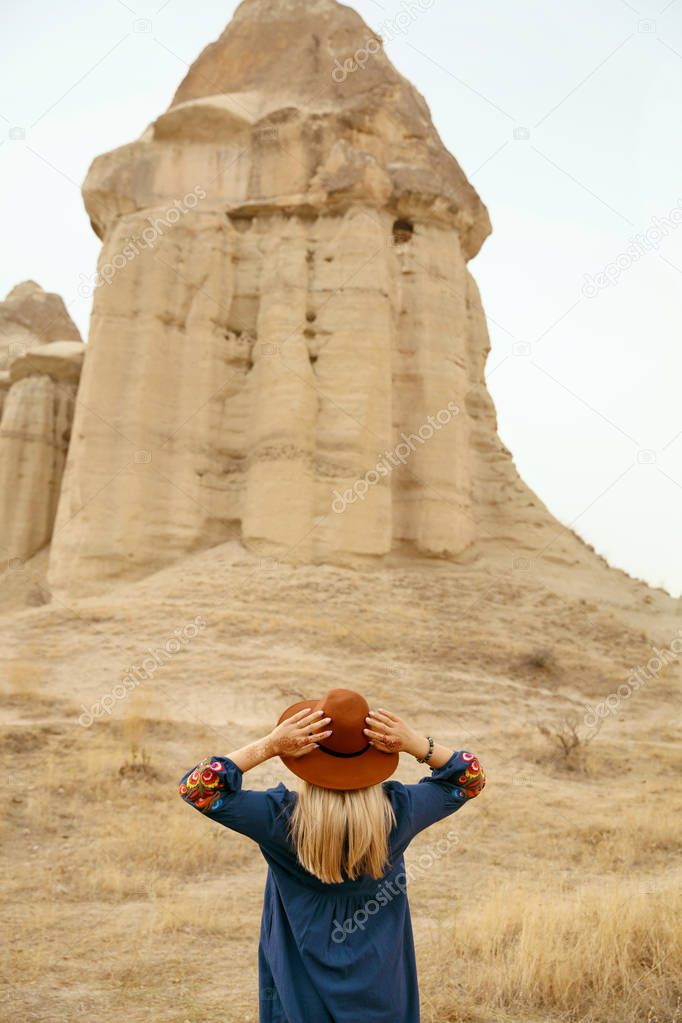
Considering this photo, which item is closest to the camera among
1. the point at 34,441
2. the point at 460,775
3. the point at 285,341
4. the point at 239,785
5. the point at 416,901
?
the point at 239,785

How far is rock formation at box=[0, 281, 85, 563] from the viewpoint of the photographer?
83.1ft

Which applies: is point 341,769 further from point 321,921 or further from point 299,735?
point 321,921

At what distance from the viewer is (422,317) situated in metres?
21.7

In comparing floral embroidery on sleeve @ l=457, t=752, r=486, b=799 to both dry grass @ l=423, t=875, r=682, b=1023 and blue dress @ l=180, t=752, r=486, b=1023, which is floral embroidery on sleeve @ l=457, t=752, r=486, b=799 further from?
dry grass @ l=423, t=875, r=682, b=1023

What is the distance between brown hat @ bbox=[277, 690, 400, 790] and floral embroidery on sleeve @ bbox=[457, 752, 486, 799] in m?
0.35

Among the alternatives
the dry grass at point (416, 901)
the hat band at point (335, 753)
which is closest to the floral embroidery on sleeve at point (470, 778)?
the hat band at point (335, 753)

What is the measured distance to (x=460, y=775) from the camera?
292 centimetres

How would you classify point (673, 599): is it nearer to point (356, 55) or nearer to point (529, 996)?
point (356, 55)

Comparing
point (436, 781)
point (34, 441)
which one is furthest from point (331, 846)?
point (34, 441)

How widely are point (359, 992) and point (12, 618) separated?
611 inches

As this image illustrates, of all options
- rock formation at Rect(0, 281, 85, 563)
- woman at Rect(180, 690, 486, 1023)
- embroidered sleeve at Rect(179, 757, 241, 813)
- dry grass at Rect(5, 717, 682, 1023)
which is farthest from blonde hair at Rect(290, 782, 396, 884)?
rock formation at Rect(0, 281, 85, 563)

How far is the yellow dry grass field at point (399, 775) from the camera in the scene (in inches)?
196

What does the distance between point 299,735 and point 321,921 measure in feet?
1.99

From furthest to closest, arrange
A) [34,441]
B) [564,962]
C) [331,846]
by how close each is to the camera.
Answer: [34,441] → [564,962] → [331,846]
